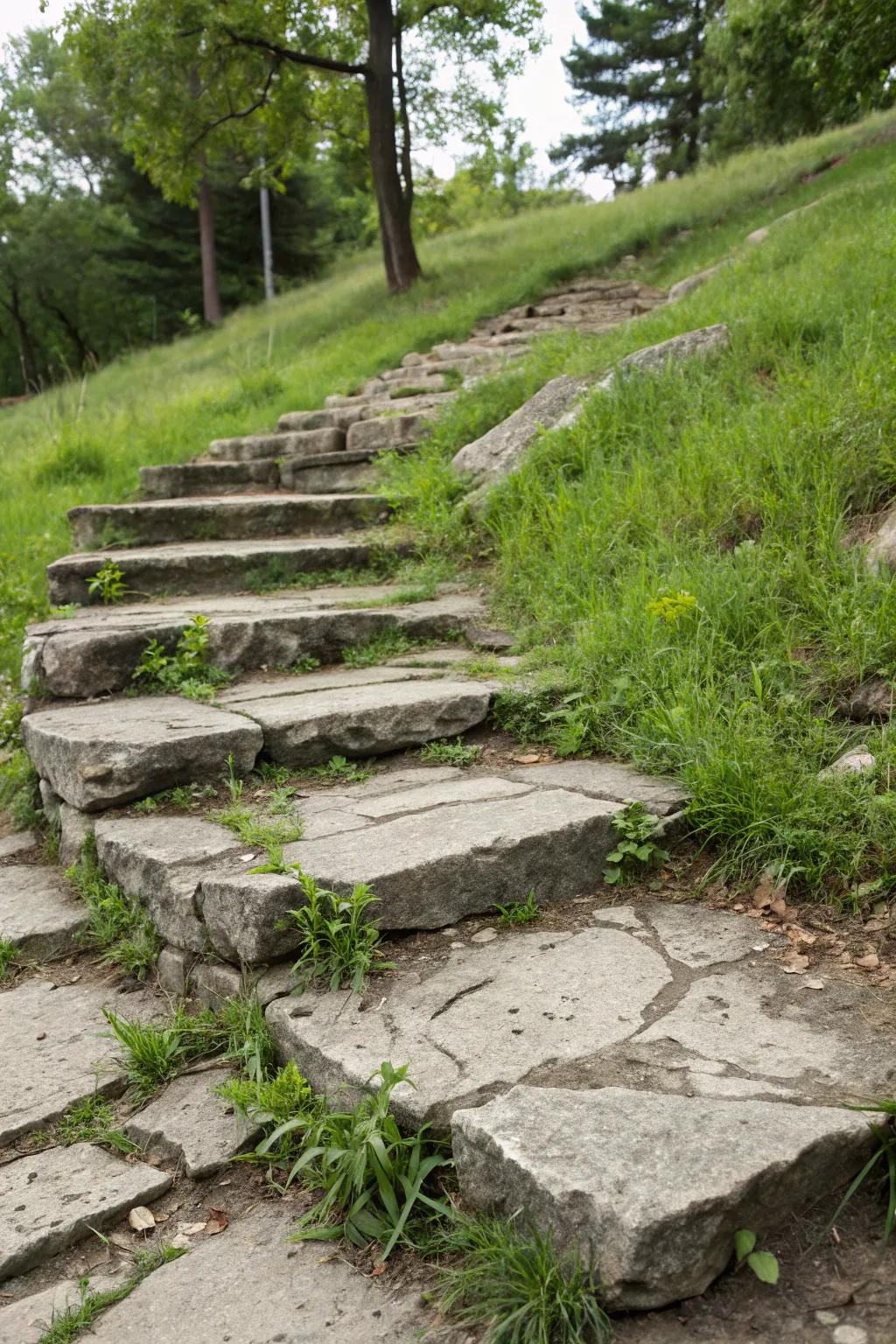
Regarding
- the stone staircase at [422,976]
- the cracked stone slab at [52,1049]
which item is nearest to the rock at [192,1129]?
the stone staircase at [422,976]

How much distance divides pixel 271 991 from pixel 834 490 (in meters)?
2.78

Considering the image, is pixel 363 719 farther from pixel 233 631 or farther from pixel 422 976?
pixel 422 976

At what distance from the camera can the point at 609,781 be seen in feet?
10.2

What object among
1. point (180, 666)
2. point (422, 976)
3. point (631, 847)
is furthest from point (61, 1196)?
point (180, 666)

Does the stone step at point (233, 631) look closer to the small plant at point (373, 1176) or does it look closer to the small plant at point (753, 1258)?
the small plant at point (373, 1176)

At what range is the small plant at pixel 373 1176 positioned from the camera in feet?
5.97

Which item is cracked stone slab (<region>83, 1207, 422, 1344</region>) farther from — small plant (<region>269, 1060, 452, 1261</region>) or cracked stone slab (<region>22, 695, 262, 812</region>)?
cracked stone slab (<region>22, 695, 262, 812</region>)

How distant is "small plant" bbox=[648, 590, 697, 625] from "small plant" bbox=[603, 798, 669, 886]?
37.1 inches

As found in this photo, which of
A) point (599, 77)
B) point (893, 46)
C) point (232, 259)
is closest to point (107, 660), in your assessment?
point (893, 46)

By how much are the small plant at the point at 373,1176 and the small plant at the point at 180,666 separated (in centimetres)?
240

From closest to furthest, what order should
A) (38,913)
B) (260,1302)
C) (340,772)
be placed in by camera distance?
1. (260,1302)
2. (38,913)
3. (340,772)

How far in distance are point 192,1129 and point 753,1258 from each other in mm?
1223

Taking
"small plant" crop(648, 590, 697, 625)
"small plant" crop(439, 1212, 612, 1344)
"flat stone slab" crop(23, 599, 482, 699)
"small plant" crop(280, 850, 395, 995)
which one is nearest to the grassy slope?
"small plant" crop(648, 590, 697, 625)

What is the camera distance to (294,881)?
249cm
